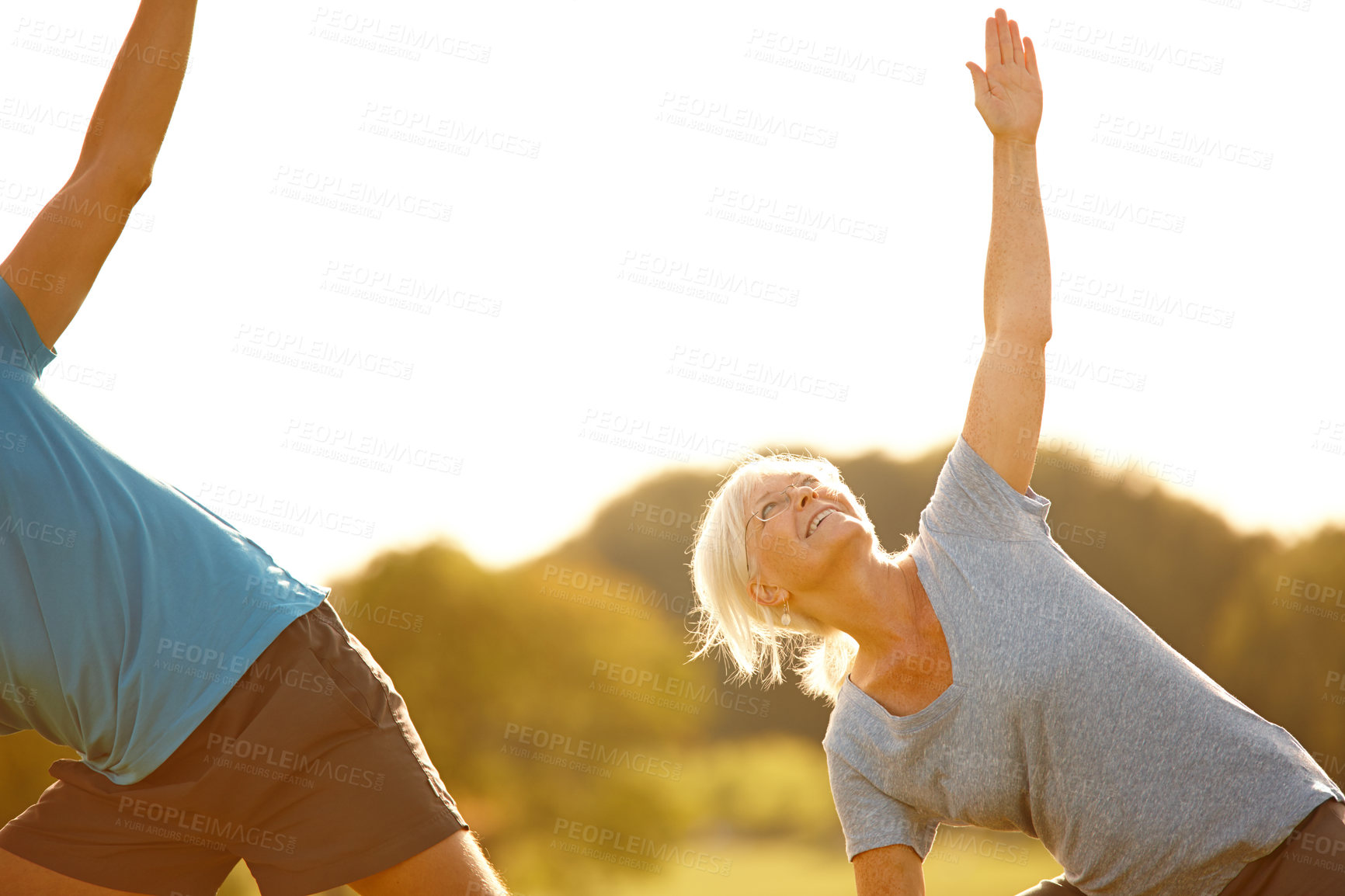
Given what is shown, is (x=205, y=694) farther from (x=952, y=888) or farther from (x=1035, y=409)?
(x=952, y=888)

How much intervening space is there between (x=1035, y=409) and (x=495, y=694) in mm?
13678

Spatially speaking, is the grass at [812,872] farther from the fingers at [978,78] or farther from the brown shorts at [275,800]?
the fingers at [978,78]

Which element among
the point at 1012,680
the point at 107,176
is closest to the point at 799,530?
the point at 1012,680

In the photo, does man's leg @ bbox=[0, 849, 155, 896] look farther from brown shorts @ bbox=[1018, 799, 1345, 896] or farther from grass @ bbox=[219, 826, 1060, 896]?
grass @ bbox=[219, 826, 1060, 896]

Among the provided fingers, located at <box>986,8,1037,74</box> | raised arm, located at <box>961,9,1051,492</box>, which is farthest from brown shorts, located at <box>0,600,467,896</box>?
fingers, located at <box>986,8,1037,74</box>

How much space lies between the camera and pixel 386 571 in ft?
45.0

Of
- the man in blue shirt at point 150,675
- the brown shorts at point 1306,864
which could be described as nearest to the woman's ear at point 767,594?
the man in blue shirt at point 150,675

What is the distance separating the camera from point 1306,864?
2533 millimetres

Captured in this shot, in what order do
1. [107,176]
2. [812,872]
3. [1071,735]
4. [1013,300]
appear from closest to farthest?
[107,176], [1071,735], [1013,300], [812,872]

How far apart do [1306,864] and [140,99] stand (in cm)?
360

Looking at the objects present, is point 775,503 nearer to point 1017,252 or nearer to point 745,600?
point 745,600

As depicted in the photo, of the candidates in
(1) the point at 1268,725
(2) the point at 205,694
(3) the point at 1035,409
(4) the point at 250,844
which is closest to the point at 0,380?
(2) the point at 205,694

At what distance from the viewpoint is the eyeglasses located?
3199 millimetres

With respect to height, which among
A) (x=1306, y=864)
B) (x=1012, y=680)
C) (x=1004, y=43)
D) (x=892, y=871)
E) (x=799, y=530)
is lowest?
(x=892, y=871)
